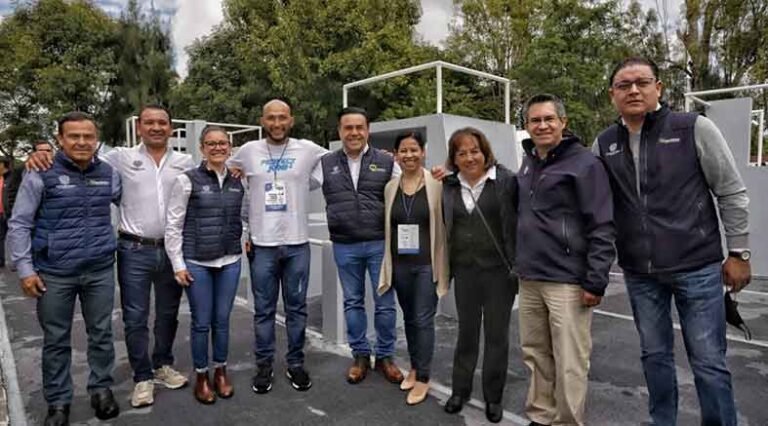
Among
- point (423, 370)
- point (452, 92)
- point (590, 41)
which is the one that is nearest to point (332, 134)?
point (452, 92)

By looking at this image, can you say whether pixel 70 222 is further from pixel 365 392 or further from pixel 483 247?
pixel 483 247

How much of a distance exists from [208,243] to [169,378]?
1.07 metres

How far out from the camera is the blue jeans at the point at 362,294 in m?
3.50

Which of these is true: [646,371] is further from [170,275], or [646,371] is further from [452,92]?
[452,92]

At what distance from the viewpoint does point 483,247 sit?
293 cm

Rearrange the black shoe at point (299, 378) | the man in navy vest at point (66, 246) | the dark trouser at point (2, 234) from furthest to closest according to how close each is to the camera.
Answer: the dark trouser at point (2, 234)
the black shoe at point (299, 378)
the man in navy vest at point (66, 246)

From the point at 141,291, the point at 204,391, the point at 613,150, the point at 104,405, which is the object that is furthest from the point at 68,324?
the point at 613,150

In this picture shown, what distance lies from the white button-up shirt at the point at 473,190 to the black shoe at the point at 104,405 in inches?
92.4

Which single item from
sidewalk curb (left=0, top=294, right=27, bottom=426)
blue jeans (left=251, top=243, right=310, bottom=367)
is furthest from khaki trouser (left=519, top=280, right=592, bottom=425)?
sidewalk curb (left=0, top=294, right=27, bottom=426)

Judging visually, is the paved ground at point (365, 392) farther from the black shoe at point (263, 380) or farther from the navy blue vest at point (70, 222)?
the navy blue vest at point (70, 222)

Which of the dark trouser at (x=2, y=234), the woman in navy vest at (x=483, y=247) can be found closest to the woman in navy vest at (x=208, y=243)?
the woman in navy vest at (x=483, y=247)

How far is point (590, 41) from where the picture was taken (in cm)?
1562

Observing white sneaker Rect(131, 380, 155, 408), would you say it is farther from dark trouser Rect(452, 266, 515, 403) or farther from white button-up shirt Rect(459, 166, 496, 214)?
white button-up shirt Rect(459, 166, 496, 214)

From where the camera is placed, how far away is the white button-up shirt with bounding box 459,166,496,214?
2975 millimetres
